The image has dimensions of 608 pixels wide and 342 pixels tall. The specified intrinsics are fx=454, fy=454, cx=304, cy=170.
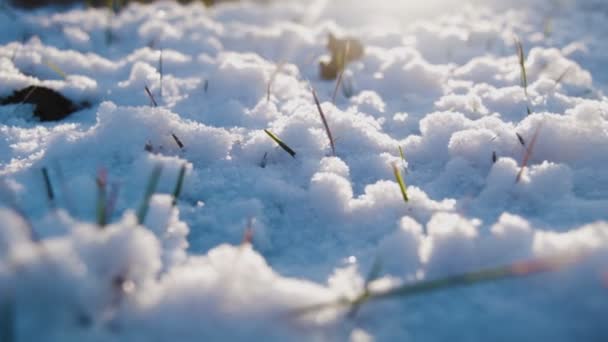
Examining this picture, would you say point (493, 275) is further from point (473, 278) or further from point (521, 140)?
point (521, 140)

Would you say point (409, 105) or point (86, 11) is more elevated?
point (409, 105)

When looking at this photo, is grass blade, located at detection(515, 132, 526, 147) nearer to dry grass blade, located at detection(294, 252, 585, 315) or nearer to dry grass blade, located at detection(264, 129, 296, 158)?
dry grass blade, located at detection(294, 252, 585, 315)

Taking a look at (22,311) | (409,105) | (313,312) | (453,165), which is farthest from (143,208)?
(409,105)

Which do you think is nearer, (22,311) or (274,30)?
(22,311)

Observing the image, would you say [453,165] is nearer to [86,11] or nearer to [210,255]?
[210,255]

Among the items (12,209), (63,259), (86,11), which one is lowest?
(86,11)

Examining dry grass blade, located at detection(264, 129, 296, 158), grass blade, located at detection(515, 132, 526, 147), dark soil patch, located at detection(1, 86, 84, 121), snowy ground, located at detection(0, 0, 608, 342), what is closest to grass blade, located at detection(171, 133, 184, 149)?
snowy ground, located at detection(0, 0, 608, 342)

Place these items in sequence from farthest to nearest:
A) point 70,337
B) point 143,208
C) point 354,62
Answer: point 354,62, point 143,208, point 70,337

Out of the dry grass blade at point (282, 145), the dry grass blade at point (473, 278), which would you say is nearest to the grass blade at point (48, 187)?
the dry grass blade at point (282, 145)

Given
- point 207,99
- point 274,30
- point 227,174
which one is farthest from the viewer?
point 274,30
